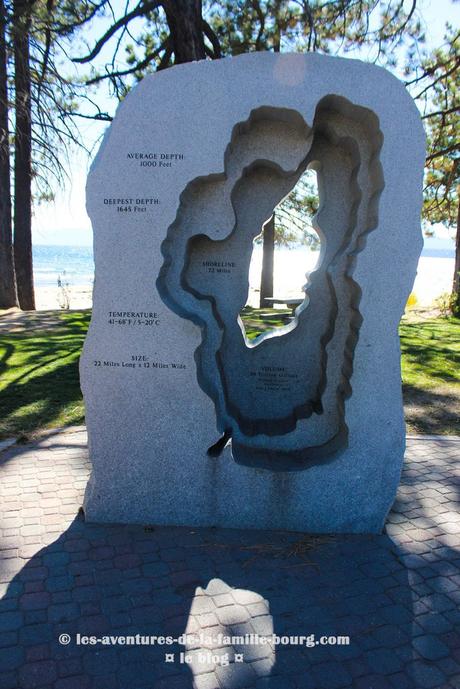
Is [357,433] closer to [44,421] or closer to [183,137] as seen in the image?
[183,137]

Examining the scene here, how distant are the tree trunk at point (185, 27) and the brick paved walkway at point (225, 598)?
7279mm

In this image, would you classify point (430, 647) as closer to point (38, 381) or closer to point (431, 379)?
point (431, 379)

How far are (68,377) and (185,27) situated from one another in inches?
224

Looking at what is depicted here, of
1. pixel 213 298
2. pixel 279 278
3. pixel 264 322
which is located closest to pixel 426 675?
pixel 213 298

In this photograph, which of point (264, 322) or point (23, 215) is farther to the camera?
point (23, 215)

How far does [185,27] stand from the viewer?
862cm

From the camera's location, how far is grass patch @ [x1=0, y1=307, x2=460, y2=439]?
19.4 ft

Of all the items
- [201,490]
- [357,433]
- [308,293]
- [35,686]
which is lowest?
[35,686]

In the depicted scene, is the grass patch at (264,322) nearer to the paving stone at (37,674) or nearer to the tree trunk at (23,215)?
the tree trunk at (23,215)

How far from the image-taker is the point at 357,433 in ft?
11.9

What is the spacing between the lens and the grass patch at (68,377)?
5922mm

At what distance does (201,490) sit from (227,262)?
1689mm

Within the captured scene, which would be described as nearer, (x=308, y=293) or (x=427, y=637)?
(x=427, y=637)

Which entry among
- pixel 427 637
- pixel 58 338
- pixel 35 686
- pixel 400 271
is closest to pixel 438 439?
pixel 400 271
